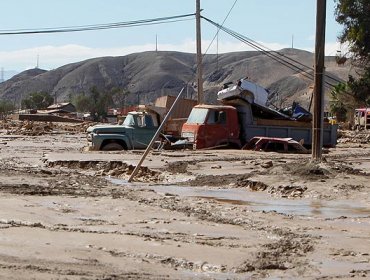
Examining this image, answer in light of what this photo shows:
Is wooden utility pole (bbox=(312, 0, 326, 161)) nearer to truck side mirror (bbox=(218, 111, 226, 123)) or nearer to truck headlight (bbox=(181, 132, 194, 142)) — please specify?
truck side mirror (bbox=(218, 111, 226, 123))

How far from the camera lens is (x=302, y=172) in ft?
58.4

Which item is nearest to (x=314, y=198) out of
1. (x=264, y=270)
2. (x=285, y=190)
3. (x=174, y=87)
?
(x=285, y=190)

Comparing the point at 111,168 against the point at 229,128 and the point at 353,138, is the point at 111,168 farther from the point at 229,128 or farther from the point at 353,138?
the point at 353,138

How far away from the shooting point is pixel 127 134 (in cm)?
3070

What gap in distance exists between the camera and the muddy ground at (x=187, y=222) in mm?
8078

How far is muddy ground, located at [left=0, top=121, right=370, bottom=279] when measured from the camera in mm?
8078

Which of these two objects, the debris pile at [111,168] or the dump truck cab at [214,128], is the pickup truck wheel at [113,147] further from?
the debris pile at [111,168]

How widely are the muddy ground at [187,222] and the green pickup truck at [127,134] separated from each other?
8051 millimetres

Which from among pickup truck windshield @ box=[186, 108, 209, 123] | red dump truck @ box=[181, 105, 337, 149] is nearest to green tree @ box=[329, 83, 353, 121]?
A: red dump truck @ box=[181, 105, 337, 149]

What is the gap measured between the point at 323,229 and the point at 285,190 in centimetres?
519

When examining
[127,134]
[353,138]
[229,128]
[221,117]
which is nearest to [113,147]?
[127,134]

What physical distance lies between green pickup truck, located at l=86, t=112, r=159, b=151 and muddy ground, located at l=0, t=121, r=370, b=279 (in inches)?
317

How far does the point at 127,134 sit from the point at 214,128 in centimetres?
358

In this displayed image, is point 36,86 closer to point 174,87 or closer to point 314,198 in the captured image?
point 174,87
